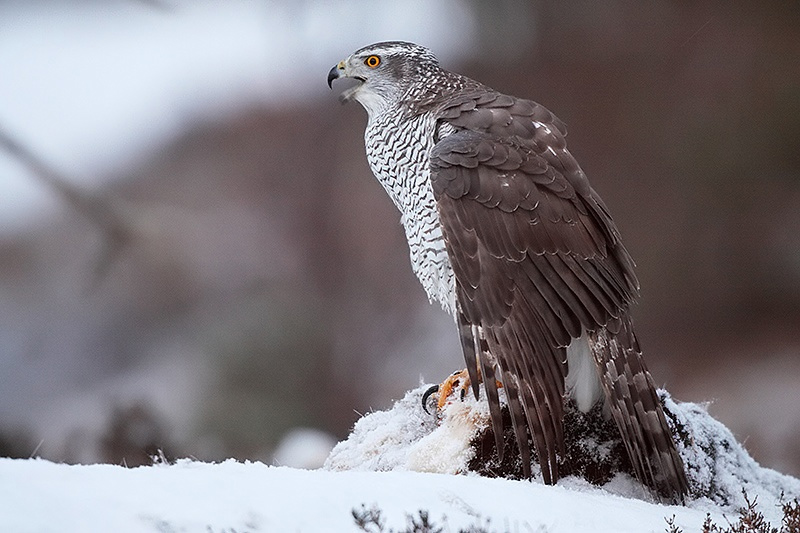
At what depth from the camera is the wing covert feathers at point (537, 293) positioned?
288 centimetres

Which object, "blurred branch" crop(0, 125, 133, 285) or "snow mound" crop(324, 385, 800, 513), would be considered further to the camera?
"blurred branch" crop(0, 125, 133, 285)

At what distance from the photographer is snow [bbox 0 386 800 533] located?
5.89 ft

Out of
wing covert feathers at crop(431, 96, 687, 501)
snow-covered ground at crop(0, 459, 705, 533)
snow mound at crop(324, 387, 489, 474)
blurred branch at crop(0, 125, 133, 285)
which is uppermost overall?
blurred branch at crop(0, 125, 133, 285)

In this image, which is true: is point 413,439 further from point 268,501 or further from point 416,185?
point 268,501

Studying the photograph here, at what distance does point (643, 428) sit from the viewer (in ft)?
9.69

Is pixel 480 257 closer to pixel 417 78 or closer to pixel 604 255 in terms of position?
pixel 604 255

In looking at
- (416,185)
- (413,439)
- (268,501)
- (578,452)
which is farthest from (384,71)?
Result: (268,501)

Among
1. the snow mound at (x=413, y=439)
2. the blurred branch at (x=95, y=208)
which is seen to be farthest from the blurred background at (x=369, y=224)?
the snow mound at (x=413, y=439)

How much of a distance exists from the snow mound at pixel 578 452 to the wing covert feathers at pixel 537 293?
0.15 meters

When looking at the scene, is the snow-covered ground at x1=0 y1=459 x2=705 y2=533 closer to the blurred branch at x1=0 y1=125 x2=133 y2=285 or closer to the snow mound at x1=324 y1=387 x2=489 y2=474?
the snow mound at x1=324 y1=387 x2=489 y2=474

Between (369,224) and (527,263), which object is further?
(369,224)

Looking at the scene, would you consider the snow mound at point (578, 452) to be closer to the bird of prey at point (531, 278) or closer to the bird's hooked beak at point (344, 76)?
the bird of prey at point (531, 278)

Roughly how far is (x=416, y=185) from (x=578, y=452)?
1.18 metres

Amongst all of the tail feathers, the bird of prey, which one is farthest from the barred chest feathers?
the tail feathers
